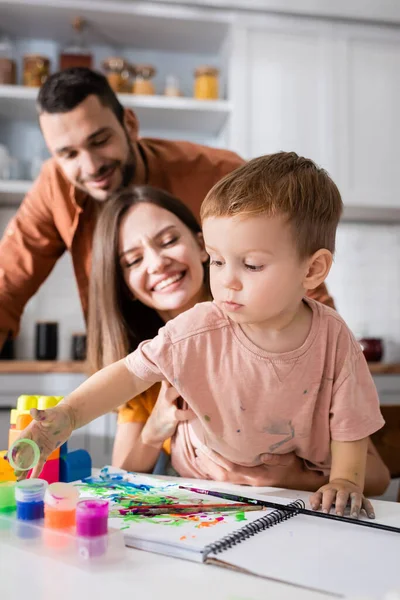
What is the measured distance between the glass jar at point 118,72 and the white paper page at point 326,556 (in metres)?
2.62

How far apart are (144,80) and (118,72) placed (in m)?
0.13

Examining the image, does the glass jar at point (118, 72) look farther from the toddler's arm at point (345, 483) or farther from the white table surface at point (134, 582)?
the white table surface at point (134, 582)

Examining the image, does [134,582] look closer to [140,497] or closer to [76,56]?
[140,497]

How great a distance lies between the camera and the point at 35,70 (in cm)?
296

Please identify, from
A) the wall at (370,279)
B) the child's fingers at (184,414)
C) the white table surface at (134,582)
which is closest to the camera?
the white table surface at (134,582)

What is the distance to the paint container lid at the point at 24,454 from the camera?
86cm

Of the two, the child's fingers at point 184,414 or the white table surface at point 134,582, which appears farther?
the child's fingers at point 184,414

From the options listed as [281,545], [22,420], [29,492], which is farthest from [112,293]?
[281,545]

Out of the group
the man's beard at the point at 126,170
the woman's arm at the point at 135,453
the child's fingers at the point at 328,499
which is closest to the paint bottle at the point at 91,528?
the child's fingers at the point at 328,499

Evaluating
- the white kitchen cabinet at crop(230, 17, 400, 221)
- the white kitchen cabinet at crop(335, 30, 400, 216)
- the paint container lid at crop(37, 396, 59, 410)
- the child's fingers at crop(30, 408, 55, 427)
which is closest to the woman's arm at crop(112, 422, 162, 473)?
the paint container lid at crop(37, 396, 59, 410)

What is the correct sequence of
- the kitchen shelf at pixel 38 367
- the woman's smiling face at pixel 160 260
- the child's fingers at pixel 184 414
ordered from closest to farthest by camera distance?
1. the child's fingers at pixel 184 414
2. the woman's smiling face at pixel 160 260
3. the kitchen shelf at pixel 38 367

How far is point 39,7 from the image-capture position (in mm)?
2902

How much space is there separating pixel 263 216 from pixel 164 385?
418mm

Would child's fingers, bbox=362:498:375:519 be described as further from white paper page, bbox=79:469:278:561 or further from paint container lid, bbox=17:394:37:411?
paint container lid, bbox=17:394:37:411
